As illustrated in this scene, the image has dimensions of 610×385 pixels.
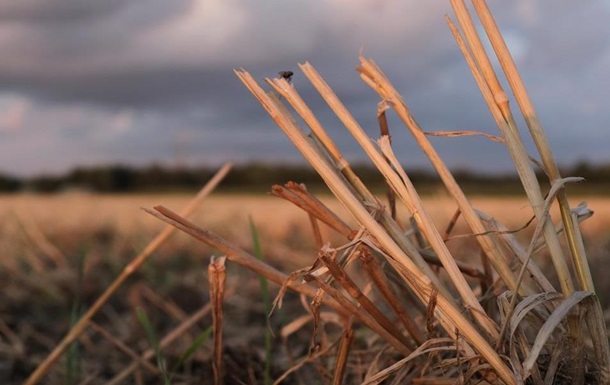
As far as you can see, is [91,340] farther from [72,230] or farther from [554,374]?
[72,230]

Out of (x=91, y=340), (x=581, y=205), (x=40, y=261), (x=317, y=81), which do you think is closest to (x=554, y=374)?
(x=581, y=205)

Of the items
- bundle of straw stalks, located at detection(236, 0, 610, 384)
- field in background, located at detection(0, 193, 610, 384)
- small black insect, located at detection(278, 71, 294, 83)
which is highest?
small black insect, located at detection(278, 71, 294, 83)

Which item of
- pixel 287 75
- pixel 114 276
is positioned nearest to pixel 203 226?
pixel 114 276

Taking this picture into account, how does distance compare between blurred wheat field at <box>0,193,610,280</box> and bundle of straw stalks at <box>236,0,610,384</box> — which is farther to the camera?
blurred wheat field at <box>0,193,610,280</box>

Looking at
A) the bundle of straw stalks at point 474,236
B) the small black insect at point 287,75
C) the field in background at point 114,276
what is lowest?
the field in background at point 114,276

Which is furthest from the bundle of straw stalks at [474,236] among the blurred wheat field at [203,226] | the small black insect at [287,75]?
the blurred wheat field at [203,226]

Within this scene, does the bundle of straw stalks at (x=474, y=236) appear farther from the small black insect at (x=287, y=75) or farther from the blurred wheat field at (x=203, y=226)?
the blurred wheat field at (x=203, y=226)

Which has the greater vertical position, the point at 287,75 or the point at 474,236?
the point at 287,75

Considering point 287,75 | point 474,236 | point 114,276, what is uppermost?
point 287,75

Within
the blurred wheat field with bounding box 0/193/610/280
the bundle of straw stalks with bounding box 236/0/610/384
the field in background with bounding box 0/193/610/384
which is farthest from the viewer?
the blurred wheat field with bounding box 0/193/610/280

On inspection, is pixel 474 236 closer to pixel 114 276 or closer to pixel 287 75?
pixel 287 75

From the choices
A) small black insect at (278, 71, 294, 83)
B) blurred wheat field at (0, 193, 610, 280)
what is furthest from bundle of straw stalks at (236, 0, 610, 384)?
blurred wheat field at (0, 193, 610, 280)

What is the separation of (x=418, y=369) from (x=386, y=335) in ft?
0.20

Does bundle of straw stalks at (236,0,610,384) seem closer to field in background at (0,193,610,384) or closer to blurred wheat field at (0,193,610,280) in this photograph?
field in background at (0,193,610,384)
